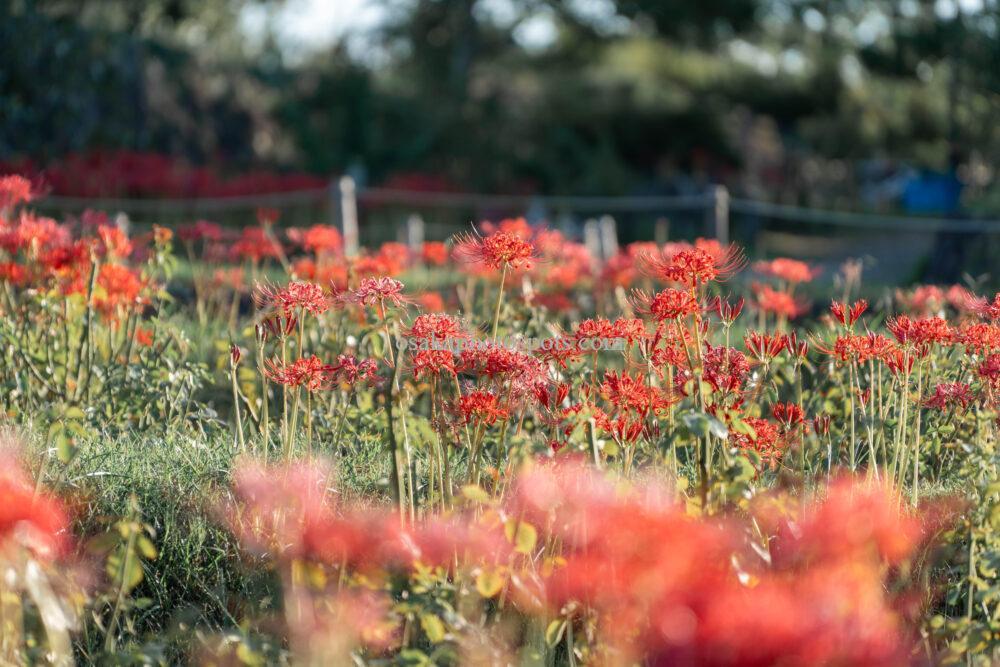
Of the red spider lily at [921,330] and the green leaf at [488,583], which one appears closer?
the green leaf at [488,583]

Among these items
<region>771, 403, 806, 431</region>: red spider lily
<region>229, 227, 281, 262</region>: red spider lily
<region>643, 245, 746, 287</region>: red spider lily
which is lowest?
<region>771, 403, 806, 431</region>: red spider lily

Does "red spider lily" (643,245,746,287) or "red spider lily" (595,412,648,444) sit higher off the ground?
"red spider lily" (643,245,746,287)

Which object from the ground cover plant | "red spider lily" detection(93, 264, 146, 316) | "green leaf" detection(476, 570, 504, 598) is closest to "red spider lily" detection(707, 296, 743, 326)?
the ground cover plant

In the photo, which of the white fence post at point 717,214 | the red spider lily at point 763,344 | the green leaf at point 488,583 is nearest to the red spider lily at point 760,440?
the red spider lily at point 763,344

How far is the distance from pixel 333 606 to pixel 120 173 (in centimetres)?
1192

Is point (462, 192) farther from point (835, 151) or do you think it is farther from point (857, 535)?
point (857, 535)

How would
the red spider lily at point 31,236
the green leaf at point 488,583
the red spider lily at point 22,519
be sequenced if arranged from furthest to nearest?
the red spider lily at point 31,236 → the green leaf at point 488,583 → the red spider lily at point 22,519

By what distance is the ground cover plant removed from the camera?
1.79m

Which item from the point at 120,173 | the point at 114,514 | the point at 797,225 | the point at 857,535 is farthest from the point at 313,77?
the point at 857,535

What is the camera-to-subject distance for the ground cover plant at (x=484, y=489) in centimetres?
179

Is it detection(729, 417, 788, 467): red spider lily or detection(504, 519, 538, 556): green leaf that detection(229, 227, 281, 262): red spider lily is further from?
detection(504, 519, 538, 556): green leaf

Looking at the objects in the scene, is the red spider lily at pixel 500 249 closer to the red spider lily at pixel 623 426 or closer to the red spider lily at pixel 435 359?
the red spider lily at pixel 435 359

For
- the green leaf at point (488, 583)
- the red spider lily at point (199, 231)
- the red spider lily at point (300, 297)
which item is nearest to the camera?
the green leaf at point (488, 583)

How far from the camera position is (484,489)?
2920mm
